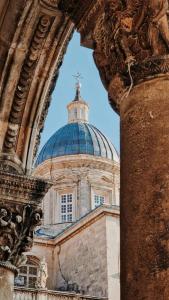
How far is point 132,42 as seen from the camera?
418cm

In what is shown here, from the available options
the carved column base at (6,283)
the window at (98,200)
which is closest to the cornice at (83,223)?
the window at (98,200)

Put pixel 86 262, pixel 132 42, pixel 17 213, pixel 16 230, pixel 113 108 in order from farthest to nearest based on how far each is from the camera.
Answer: pixel 86 262 → pixel 17 213 → pixel 16 230 → pixel 113 108 → pixel 132 42

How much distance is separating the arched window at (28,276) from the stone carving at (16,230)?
80.3ft

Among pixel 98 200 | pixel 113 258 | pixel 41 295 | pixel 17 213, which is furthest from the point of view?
pixel 98 200

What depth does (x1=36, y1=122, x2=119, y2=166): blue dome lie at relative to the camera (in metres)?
39.0

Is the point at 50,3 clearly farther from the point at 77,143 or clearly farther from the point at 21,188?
the point at 77,143

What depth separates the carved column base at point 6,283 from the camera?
665 centimetres

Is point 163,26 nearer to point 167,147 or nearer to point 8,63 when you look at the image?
point 167,147

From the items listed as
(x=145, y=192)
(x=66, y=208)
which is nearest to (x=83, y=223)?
(x=66, y=208)

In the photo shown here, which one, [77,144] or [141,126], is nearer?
[141,126]

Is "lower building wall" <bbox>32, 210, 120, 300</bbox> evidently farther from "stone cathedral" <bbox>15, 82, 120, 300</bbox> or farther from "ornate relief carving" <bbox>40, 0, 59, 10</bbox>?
"ornate relief carving" <bbox>40, 0, 59, 10</bbox>

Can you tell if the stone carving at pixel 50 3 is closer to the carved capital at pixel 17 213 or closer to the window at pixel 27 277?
the carved capital at pixel 17 213

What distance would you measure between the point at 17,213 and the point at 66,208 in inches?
1225

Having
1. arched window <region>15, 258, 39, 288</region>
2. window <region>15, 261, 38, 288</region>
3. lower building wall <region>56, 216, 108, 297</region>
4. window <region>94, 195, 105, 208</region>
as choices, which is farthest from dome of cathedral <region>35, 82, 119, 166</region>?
window <region>15, 261, 38, 288</region>
